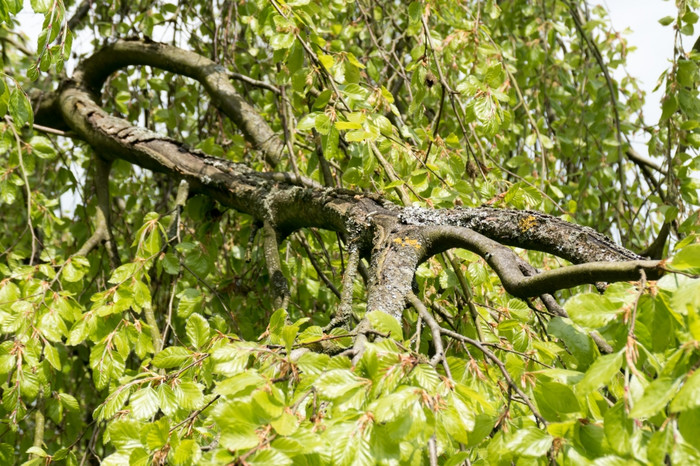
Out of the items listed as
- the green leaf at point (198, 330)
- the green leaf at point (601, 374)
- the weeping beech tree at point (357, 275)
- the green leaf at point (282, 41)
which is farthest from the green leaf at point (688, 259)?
the green leaf at point (282, 41)

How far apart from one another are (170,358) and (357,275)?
0.76 metres

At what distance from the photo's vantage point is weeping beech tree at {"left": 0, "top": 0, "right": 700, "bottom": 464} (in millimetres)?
644

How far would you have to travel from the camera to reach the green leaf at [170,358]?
3.31ft

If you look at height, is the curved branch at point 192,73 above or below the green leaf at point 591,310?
above

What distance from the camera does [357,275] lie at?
5.59ft

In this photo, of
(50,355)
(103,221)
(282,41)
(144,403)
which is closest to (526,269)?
(144,403)

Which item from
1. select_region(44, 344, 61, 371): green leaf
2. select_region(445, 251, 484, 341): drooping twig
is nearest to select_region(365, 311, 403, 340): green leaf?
select_region(445, 251, 484, 341): drooping twig

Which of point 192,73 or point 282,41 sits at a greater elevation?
point 192,73

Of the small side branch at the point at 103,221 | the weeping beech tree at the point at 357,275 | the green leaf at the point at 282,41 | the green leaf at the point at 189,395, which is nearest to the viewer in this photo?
the weeping beech tree at the point at 357,275

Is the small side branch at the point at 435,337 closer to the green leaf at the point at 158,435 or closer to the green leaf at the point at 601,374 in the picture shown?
the green leaf at the point at 601,374

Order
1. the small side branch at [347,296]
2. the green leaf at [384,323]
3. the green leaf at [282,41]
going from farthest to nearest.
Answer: the green leaf at [282,41], the small side branch at [347,296], the green leaf at [384,323]

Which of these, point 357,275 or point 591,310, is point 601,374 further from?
point 357,275

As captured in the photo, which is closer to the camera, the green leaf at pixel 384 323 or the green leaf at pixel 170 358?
the green leaf at pixel 384 323

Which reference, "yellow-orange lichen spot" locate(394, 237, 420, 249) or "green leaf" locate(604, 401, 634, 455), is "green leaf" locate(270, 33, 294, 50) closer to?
"yellow-orange lichen spot" locate(394, 237, 420, 249)
